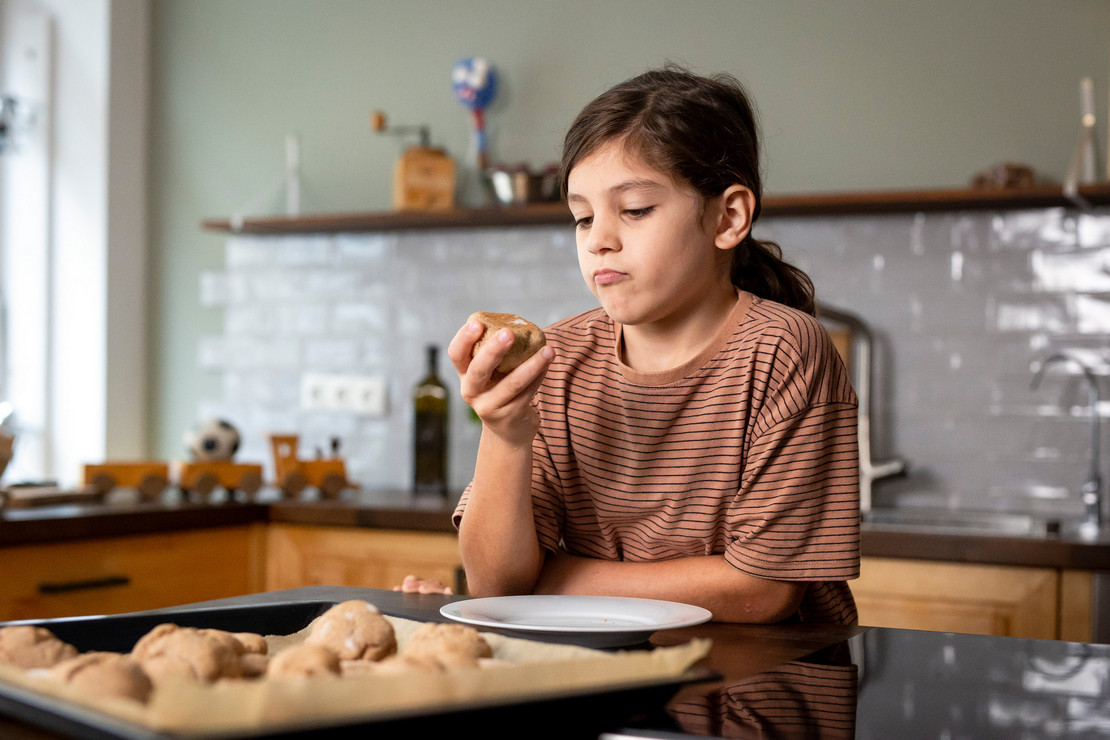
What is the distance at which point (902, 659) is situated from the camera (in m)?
0.96

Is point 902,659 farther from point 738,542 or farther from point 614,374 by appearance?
point 614,374

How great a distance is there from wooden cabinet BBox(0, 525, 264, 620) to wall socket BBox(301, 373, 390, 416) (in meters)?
0.64

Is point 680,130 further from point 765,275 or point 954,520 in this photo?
point 954,520

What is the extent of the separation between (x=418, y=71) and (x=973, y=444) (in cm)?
185

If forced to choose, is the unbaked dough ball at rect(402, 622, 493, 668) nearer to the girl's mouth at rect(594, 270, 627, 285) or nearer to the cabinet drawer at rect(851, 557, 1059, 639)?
the girl's mouth at rect(594, 270, 627, 285)

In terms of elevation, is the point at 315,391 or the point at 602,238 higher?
the point at 602,238

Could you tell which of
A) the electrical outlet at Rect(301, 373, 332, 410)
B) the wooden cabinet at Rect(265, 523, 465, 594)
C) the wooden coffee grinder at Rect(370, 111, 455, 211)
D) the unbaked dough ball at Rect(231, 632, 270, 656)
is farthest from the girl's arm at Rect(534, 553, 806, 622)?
the electrical outlet at Rect(301, 373, 332, 410)

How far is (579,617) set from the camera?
3.25 feet

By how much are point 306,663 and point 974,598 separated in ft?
5.75

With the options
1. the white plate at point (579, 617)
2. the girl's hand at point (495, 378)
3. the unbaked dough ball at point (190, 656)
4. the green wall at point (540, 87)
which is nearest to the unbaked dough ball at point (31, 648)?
the unbaked dough ball at point (190, 656)

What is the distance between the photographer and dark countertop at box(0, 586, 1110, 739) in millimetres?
686

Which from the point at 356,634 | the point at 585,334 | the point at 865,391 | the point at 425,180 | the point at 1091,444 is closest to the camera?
the point at 356,634

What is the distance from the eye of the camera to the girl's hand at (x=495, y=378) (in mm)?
1082

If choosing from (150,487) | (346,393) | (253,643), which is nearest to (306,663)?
(253,643)
